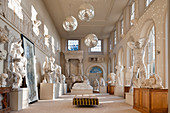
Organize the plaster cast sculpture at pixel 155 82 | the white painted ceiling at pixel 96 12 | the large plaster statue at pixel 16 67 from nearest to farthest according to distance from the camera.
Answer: the plaster cast sculpture at pixel 155 82 < the large plaster statue at pixel 16 67 < the white painted ceiling at pixel 96 12

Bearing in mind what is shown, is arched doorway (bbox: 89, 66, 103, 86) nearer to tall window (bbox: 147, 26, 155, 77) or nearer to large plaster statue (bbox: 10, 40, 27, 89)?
tall window (bbox: 147, 26, 155, 77)

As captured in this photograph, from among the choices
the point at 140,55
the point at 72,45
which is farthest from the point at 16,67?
the point at 72,45

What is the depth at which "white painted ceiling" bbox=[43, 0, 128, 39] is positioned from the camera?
16000 millimetres

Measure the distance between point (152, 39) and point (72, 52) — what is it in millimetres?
15127

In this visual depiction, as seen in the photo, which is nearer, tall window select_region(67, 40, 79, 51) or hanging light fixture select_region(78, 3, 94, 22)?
hanging light fixture select_region(78, 3, 94, 22)

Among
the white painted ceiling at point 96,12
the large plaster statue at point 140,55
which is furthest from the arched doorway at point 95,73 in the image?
the large plaster statue at point 140,55

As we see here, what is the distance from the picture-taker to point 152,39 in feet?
39.8

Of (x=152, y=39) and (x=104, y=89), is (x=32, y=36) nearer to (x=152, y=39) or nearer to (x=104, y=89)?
(x=152, y=39)

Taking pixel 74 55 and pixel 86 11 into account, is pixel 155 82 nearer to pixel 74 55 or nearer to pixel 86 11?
→ pixel 86 11

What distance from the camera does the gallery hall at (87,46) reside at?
7.62 metres

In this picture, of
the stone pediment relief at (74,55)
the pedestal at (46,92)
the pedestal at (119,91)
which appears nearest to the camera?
the pedestal at (46,92)

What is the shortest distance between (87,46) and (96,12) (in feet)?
22.6

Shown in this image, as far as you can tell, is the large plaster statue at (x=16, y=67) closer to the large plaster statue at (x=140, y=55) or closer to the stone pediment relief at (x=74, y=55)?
the large plaster statue at (x=140, y=55)

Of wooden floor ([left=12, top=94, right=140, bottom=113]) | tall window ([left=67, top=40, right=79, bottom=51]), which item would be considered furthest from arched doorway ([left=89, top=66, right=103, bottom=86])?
wooden floor ([left=12, top=94, right=140, bottom=113])
